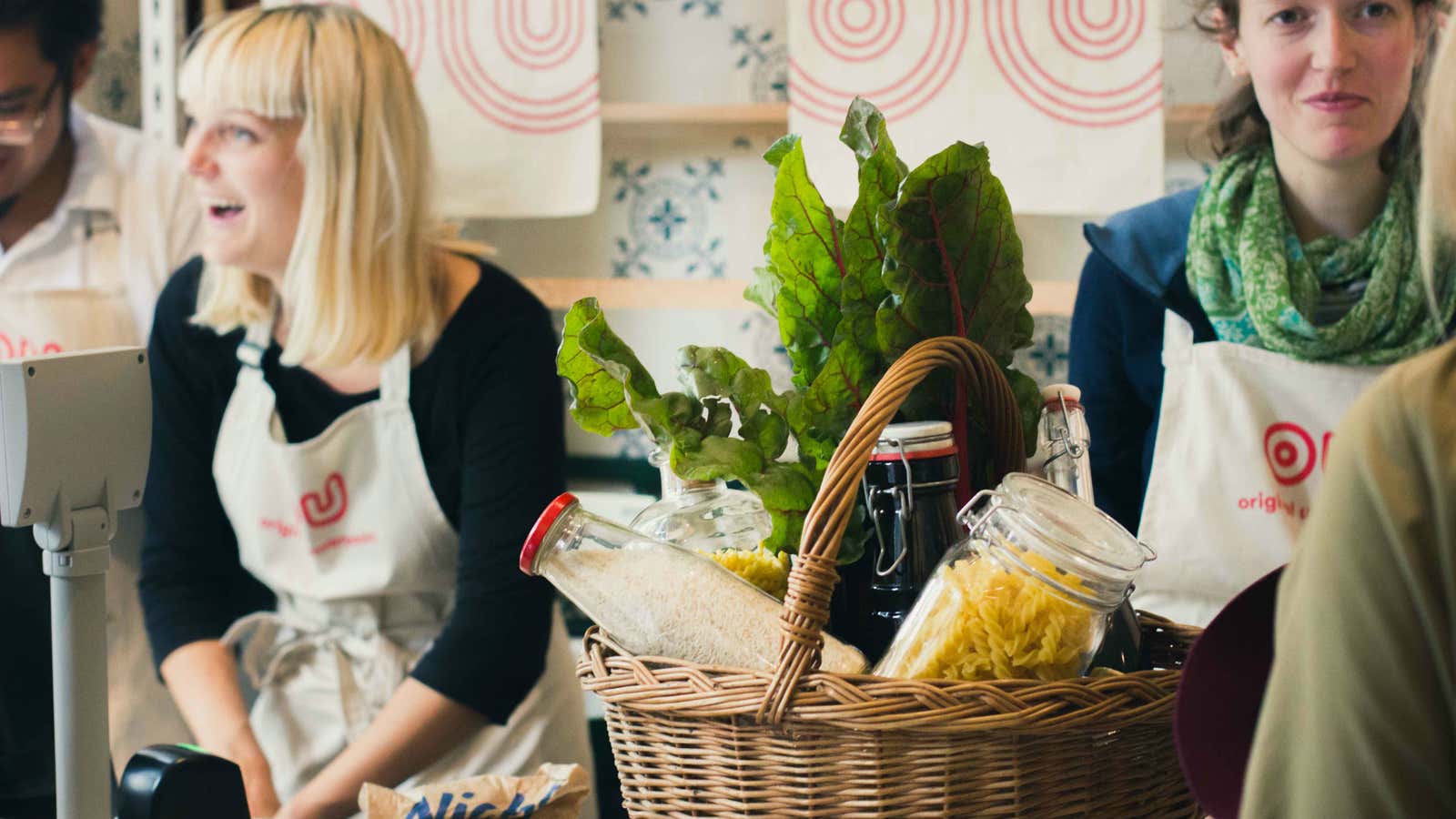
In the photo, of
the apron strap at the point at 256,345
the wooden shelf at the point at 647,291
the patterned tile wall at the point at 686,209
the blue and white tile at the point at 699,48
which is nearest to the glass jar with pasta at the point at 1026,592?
the apron strap at the point at 256,345

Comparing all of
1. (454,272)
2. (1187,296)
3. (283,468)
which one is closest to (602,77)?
(454,272)

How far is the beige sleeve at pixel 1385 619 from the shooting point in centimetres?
34

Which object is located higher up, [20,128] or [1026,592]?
[20,128]

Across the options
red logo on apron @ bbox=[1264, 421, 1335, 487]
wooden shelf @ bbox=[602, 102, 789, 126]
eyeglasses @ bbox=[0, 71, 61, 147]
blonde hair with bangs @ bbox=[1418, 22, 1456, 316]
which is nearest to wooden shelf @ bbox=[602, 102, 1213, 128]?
wooden shelf @ bbox=[602, 102, 789, 126]

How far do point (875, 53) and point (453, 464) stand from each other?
0.87 metres

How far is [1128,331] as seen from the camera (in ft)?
4.71

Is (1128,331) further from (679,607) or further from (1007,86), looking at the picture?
→ (679,607)

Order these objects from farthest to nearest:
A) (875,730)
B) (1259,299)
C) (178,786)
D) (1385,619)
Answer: (1259,299) → (178,786) → (875,730) → (1385,619)

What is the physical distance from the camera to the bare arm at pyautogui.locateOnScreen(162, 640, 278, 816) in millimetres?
1449

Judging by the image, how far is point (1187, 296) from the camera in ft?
4.67

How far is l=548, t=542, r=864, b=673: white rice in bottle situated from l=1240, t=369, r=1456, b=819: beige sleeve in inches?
10.9

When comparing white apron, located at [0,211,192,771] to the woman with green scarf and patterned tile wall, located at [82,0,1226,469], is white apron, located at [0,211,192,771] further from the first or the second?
the woman with green scarf

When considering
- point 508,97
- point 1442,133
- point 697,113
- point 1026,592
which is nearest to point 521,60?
point 508,97

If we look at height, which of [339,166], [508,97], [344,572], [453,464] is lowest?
[344,572]
